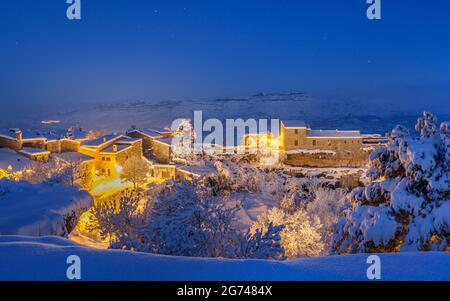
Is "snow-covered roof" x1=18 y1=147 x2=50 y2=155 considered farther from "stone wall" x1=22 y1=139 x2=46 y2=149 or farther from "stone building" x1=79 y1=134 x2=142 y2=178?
"stone building" x1=79 y1=134 x2=142 y2=178

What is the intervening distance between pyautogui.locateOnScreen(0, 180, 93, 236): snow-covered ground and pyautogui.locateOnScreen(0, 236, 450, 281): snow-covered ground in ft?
14.9

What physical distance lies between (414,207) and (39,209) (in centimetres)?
998

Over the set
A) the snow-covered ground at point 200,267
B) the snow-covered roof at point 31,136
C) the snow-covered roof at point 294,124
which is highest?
the snow-covered roof at point 294,124

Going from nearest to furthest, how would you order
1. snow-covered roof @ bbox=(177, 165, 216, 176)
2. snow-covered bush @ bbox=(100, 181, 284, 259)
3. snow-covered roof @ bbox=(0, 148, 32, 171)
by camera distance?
1. snow-covered bush @ bbox=(100, 181, 284, 259)
2. snow-covered roof @ bbox=(0, 148, 32, 171)
3. snow-covered roof @ bbox=(177, 165, 216, 176)

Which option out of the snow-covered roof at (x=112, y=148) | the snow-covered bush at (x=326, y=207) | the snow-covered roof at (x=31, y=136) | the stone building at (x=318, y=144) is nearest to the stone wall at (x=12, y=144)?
the snow-covered roof at (x=31, y=136)

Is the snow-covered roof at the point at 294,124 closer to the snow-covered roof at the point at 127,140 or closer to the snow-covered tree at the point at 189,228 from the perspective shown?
the snow-covered roof at the point at 127,140

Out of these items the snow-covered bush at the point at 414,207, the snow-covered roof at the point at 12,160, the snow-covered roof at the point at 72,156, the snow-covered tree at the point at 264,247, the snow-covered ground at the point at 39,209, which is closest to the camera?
the snow-covered tree at the point at 264,247

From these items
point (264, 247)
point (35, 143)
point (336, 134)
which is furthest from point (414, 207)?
point (35, 143)

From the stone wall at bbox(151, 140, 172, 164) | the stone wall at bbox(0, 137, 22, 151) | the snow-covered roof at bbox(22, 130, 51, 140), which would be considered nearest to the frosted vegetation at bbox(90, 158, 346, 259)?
Result: the stone wall at bbox(151, 140, 172, 164)

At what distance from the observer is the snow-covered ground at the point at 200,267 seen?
4265 millimetres

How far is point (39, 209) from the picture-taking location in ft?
34.3

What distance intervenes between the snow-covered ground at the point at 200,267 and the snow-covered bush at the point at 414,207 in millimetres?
4959

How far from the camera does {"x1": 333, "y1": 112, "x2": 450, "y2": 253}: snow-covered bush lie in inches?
373

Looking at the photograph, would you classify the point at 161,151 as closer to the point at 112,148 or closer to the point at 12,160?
the point at 112,148
